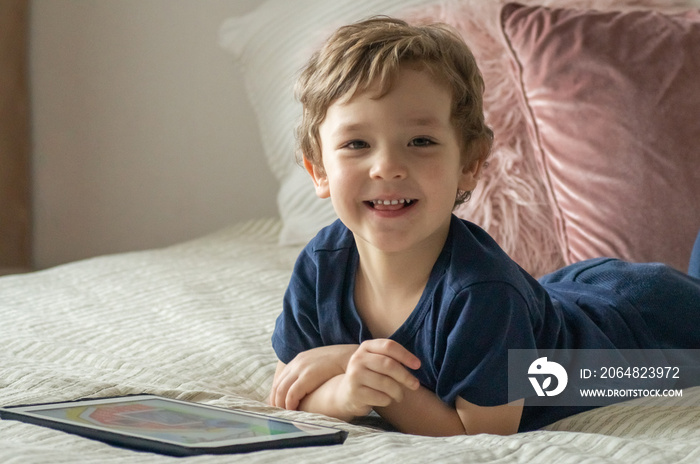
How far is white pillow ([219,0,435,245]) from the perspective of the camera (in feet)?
5.88

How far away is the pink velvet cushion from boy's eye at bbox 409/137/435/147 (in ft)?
1.78

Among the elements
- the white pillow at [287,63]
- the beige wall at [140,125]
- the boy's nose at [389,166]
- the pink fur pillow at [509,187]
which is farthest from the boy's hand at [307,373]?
the beige wall at [140,125]

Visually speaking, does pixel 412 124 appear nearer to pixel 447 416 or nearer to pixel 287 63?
pixel 447 416

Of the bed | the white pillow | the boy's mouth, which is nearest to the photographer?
the bed

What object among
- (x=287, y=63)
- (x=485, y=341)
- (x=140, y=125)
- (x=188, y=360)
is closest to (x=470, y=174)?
(x=485, y=341)

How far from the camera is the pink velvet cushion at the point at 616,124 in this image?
1294 millimetres

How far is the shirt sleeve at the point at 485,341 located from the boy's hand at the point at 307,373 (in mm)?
137

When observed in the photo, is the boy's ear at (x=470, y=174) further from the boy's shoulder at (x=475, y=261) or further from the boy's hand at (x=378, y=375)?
the boy's hand at (x=378, y=375)

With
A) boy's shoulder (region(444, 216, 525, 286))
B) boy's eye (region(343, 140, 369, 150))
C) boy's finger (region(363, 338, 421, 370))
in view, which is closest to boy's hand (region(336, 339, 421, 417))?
boy's finger (region(363, 338, 421, 370))

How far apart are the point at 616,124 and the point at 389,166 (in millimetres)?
624

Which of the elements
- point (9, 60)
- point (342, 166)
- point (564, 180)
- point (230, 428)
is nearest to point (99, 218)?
point (9, 60)

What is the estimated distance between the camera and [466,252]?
3.01 feet

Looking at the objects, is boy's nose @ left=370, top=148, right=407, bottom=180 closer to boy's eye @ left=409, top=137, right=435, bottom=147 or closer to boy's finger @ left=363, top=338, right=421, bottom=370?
boy's eye @ left=409, top=137, right=435, bottom=147

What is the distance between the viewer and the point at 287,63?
190 cm
